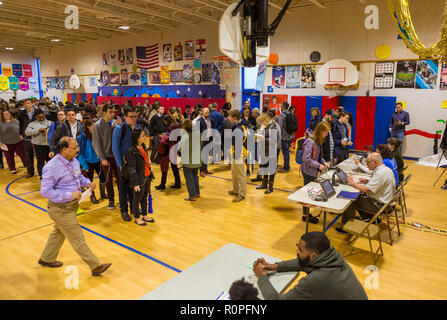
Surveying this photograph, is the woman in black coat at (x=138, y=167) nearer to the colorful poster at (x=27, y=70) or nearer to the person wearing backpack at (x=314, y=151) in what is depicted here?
the person wearing backpack at (x=314, y=151)

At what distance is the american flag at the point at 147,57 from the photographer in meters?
15.2

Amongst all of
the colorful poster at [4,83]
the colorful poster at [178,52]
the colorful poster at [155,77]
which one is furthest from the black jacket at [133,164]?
the colorful poster at [4,83]

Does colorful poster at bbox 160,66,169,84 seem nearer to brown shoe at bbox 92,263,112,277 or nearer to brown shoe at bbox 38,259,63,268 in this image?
brown shoe at bbox 38,259,63,268

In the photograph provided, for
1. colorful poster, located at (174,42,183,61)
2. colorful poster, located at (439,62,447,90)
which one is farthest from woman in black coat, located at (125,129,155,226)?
colorful poster, located at (174,42,183,61)

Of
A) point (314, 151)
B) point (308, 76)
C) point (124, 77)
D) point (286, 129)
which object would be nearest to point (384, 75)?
point (308, 76)

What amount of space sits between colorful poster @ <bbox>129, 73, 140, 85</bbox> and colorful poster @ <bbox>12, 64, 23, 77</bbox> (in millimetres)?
10776

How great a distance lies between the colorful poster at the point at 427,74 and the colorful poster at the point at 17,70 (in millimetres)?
23808

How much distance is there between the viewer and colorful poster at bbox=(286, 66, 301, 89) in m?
11.2

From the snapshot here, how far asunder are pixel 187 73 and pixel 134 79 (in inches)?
146

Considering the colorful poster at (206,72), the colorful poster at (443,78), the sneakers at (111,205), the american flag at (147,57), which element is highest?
the american flag at (147,57)

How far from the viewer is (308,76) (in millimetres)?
11008
